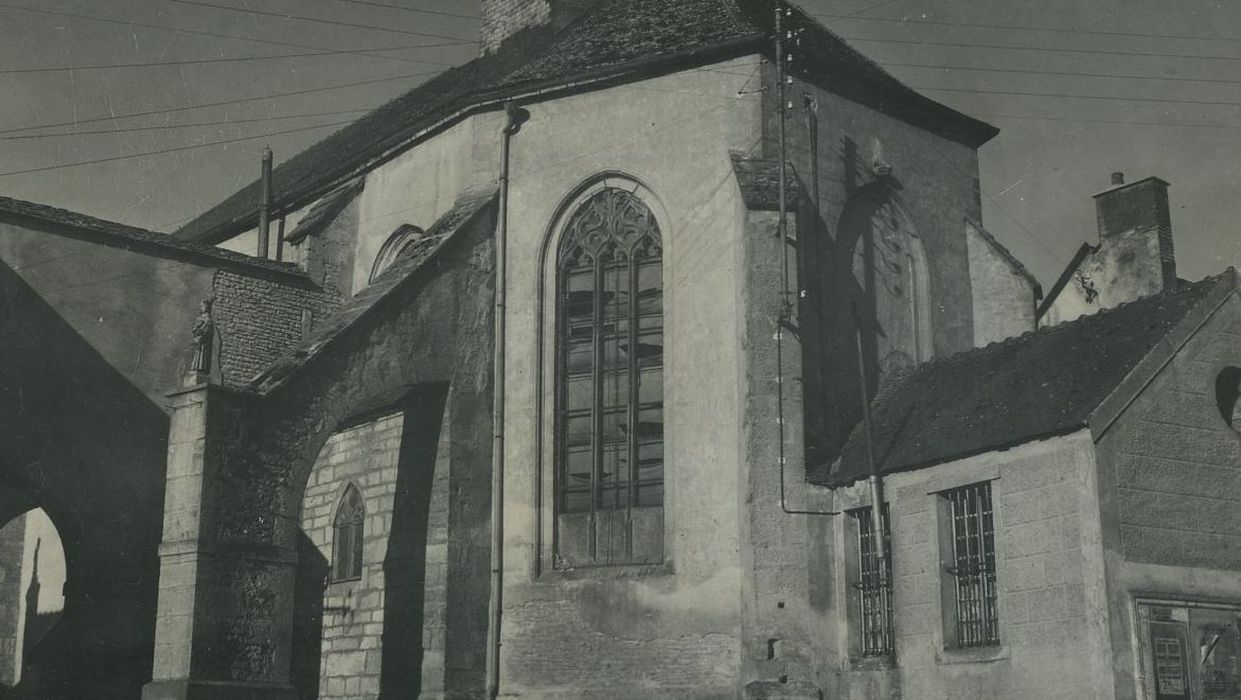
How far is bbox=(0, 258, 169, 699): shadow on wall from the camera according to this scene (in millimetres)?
17938

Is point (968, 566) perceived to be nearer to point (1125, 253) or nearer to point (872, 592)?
point (872, 592)

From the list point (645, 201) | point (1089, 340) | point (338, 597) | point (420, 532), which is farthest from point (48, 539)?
point (1089, 340)

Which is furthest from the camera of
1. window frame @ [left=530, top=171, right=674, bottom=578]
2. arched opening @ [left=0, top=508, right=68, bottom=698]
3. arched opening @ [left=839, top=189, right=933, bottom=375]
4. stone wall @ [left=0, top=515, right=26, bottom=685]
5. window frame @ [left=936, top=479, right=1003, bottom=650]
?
stone wall @ [left=0, top=515, right=26, bottom=685]

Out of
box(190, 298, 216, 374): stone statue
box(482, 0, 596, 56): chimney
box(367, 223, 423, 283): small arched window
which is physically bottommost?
box(190, 298, 216, 374): stone statue

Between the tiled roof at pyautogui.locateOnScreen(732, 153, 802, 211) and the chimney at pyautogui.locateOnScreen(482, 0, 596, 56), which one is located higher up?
the chimney at pyautogui.locateOnScreen(482, 0, 596, 56)

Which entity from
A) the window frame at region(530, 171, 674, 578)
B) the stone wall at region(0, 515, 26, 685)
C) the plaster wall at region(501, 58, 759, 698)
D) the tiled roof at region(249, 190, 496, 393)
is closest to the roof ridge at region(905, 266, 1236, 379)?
the plaster wall at region(501, 58, 759, 698)

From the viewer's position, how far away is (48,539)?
25844 mm

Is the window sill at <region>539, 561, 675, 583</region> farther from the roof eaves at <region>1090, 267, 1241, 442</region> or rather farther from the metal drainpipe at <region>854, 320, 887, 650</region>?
the roof eaves at <region>1090, 267, 1241, 442</region>

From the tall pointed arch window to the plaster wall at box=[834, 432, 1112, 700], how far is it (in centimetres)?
303

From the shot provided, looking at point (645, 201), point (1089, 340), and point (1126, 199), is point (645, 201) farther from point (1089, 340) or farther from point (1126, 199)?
point (1126, 199)

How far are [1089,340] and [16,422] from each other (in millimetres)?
13709

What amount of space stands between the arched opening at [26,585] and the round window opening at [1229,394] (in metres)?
20.2

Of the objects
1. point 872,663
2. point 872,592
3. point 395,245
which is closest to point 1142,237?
point 872,592

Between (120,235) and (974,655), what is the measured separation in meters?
13.3
